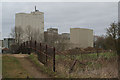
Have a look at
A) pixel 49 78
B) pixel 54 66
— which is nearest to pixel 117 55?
pixel 54 66

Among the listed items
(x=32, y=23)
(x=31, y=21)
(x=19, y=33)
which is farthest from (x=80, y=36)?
(x=19, y=33)

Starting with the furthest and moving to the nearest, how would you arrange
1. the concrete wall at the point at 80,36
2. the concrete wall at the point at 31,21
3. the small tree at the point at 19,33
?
1. the concrete wall at the point at 80,36
2. the concrete wall at the point at 31,21
3. the small tree at the point at 19,33

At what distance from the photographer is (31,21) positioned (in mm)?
37375

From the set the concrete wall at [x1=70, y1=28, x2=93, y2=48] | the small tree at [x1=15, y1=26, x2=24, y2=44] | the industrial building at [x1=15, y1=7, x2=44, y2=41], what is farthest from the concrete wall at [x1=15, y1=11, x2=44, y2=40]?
the concrete wall at [x1=70, y1=28, x2=93, y2=48]

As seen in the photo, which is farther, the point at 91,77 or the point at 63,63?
the point at 63,63

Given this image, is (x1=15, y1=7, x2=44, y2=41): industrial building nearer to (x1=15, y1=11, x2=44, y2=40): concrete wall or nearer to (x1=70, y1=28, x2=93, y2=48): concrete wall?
(x1=15, y1=11, x2=44, y2=40): concrete wall

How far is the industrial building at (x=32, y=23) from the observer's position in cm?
3558

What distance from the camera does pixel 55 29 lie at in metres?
45.5

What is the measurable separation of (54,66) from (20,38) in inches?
1171

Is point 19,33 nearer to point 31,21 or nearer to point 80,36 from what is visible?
point 31,21

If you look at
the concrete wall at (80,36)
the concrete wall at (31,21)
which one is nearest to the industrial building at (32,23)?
the concrete wall at (31,21)

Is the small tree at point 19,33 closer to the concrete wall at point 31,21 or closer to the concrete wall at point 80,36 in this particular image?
the concrete wall at point 31,21

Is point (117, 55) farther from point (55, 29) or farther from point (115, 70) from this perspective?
point (55, 29)

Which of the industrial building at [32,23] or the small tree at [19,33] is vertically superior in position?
the industrial building at [32,23]
